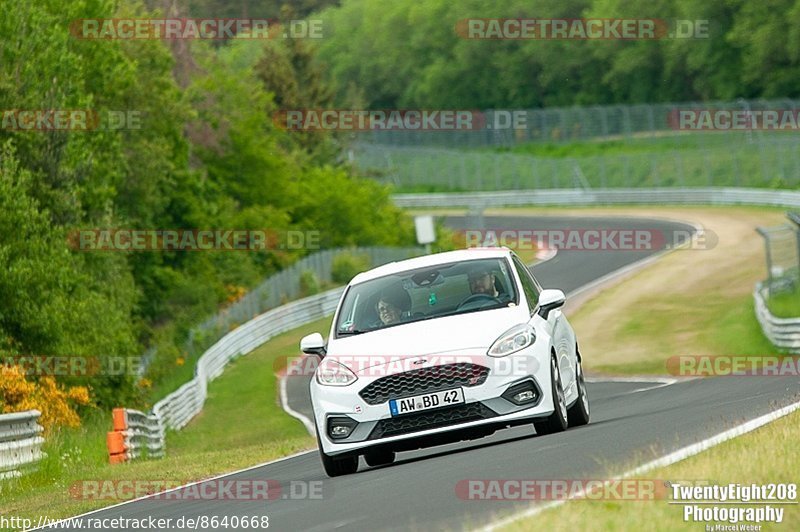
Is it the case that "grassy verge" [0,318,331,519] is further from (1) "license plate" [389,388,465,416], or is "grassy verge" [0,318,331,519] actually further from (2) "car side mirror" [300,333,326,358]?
(1) "license plate" [389,388,465,416]

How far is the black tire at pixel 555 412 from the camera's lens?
1301 centimetres

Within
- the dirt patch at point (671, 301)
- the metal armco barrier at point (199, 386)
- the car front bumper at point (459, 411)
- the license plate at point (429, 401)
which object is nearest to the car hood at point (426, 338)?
the car front bumper at point (459, 411)

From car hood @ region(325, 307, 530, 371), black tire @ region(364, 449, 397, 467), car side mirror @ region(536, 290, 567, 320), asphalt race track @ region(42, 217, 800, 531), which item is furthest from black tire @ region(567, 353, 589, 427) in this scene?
black tire @ region(364, 449, 397, 467)

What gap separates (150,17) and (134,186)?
24.2ft

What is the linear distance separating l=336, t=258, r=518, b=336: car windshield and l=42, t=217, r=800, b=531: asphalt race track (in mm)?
1182

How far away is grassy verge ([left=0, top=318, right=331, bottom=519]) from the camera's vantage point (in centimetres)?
1564

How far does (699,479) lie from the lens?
859 cm

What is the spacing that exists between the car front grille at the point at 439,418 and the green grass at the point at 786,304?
2408 cm

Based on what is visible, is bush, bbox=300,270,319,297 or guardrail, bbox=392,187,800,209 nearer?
bush, bbox=300,270,319,297

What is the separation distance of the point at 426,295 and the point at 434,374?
1.22m

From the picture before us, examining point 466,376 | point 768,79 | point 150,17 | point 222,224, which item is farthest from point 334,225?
point 466,376

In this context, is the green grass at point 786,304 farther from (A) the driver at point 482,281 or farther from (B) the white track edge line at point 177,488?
(A) the driver at point 482,281

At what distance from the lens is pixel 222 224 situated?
62.9m

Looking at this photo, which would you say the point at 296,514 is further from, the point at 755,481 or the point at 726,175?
the point at 726,175
